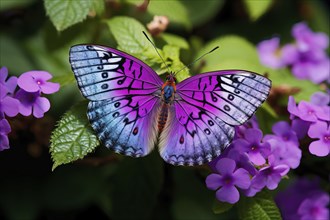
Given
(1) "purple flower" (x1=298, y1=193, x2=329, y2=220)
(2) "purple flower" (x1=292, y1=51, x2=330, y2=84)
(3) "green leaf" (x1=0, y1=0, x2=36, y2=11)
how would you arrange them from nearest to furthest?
(1) "purple flower" (x1=298, y1=193, x2=329, y2=220) → (3) "green leaf" (x1=0, y1=0, x2=36, y2=11) → (2) "purple flower" (x1=292, y1=51, x2=330, y2=84)

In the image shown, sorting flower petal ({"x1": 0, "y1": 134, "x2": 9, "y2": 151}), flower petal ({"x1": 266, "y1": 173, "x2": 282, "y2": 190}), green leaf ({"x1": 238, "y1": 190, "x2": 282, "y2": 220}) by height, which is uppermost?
flower petal ({"x1": 0, "y1": 134, "x2": 9, "y2": 151})

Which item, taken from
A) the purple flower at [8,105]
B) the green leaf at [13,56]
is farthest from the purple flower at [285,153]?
the green leaf at [13,56]

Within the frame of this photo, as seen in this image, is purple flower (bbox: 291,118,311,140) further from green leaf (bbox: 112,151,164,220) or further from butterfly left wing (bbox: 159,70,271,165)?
green leaf (bbox: 112,151,164,220)

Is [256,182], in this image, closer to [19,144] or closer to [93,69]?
[93,69]

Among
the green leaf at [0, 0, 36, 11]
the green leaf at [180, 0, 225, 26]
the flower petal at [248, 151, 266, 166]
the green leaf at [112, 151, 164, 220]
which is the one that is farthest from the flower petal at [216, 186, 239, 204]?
the green leaf at [0, 0, 36, 11]

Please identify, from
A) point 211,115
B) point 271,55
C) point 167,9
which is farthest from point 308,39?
point 211,115

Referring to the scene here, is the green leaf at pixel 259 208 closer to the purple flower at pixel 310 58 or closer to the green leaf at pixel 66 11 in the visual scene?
the green leaf at pixel 66 11

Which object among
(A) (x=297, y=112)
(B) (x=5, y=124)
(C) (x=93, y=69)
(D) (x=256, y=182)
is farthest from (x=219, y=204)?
(B) (x=5, y=124)
